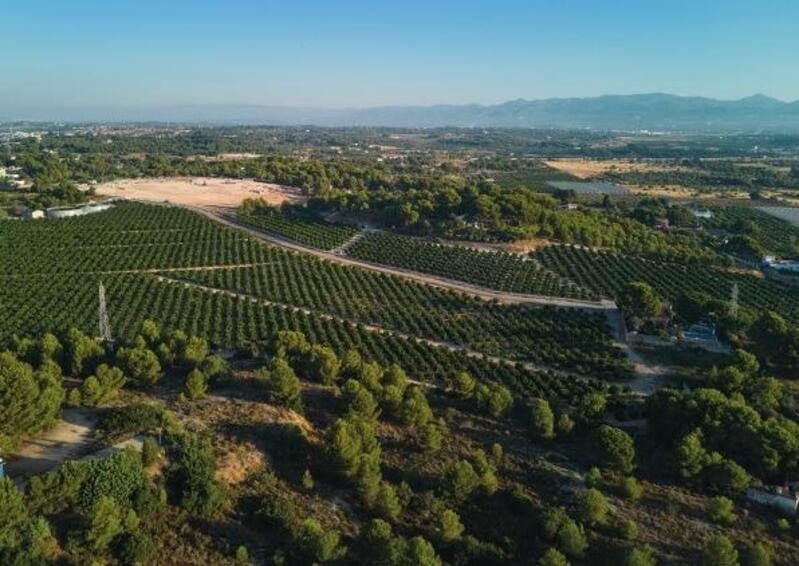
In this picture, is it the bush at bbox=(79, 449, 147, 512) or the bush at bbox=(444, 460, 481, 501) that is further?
the bush at bbox=(444, 460, 481, 501)

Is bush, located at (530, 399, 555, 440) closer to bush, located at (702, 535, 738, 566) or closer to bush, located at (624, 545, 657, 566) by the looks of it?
bush, located at (624, 545, 657, 566)

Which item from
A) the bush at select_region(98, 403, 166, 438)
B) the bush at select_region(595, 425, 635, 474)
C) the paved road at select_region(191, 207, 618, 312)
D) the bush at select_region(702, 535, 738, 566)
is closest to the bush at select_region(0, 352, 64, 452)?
the bush at select_region(98, 403, 166, 438)

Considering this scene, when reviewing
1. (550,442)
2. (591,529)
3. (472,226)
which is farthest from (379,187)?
(591,529)

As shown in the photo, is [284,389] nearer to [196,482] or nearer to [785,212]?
[196,482]

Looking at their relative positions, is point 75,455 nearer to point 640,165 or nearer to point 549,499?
point 549,499

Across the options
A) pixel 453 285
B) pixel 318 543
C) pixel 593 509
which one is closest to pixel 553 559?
pixel 593 509

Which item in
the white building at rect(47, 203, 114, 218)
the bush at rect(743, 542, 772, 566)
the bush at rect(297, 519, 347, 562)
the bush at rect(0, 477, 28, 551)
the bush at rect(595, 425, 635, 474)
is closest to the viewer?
the bush at rect(0, 477, 28, 551)

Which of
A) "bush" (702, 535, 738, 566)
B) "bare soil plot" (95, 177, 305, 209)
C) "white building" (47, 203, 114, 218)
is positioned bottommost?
"bush" (702, 535, 738, 566)
